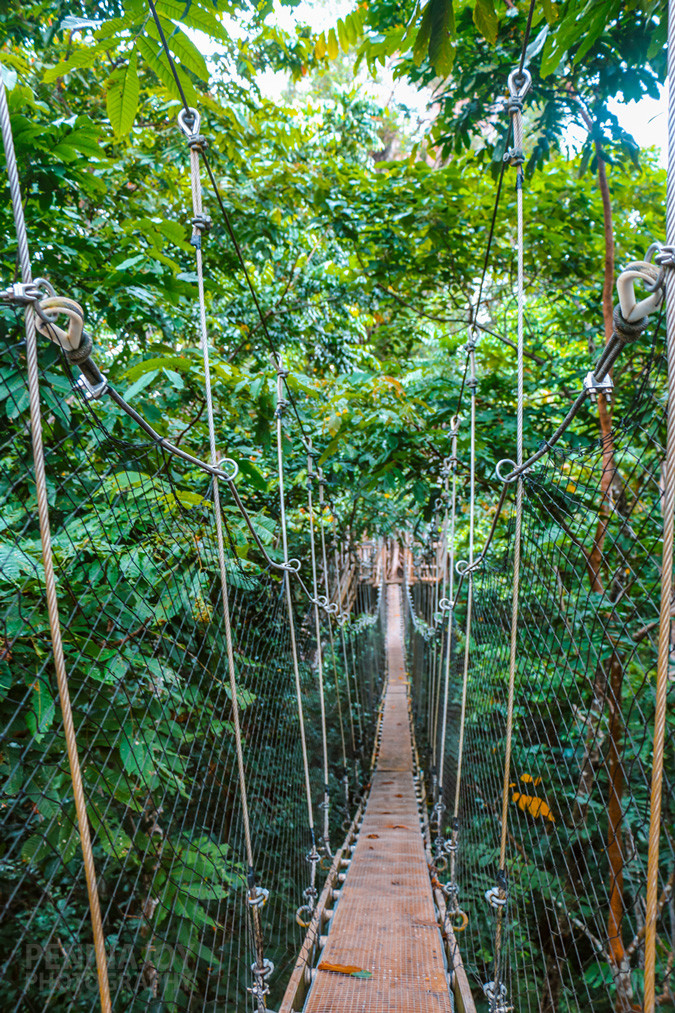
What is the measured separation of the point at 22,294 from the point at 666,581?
695 millimetres

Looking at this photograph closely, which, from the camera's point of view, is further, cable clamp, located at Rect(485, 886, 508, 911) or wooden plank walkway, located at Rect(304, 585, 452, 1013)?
wooden plank walkway, located at Rect(304, 585, 452, 1013)

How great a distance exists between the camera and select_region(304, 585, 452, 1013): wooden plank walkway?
126cm

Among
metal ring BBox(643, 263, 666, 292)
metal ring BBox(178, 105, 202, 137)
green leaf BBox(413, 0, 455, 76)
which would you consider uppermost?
metal ring BBox(178, 105, 202, 137)

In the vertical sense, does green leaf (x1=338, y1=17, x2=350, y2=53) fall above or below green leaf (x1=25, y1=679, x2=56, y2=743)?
above

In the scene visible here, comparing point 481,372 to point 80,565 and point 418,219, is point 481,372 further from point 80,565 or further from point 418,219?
point 80,565

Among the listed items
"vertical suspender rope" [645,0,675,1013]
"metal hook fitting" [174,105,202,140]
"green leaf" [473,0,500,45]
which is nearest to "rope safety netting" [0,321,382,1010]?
"metal hook fitting" [174,105,202,140]

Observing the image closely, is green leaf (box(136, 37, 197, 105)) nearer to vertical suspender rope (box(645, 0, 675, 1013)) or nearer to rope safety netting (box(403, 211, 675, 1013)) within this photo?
vertical suspender rope (box(645, 0, 675, 1013))

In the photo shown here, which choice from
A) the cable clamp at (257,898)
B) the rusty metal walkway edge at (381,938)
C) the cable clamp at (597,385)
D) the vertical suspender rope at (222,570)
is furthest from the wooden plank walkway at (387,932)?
the cable clamp at (597,385)

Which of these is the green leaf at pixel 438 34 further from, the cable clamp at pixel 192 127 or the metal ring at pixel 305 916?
the metal ring at pixel 305 916

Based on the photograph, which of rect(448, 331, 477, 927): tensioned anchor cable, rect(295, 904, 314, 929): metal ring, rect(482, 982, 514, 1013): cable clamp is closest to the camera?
rect(482, 982, 514, 1013): cable clamp

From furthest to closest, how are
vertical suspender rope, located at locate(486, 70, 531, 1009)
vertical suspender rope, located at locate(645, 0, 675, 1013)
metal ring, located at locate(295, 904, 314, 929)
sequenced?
metal ring, located at locate(295, 904, 314, 929)
vertical suspender rope, located at locate(486, 70, 531, 1009)
vertical suspender rope, located at locate(645, 0, 675, 1013)

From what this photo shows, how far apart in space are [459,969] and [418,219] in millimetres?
2348

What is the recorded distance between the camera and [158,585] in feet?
3.68

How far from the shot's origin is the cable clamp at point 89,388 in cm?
74
